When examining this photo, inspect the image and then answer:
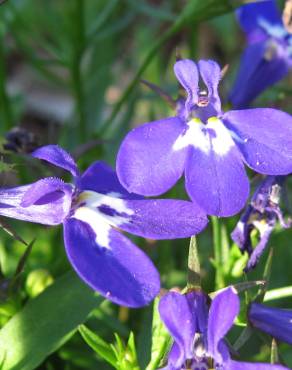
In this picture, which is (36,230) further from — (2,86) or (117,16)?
(117,16)

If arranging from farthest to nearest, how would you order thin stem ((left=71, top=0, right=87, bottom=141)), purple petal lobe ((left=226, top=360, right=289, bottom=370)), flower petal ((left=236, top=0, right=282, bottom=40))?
thin stem ((left=71, top=0, right=87, bottom=141)), flower petal ((left=236, top=0, right=282, bottom=40)), purple petal lobe ((left=226, top=360, right=289, bottom=370))

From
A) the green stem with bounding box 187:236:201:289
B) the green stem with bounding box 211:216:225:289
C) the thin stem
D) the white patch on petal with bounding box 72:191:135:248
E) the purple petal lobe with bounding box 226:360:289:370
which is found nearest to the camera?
the purple petal lobe with bounding box 226:360:289:370

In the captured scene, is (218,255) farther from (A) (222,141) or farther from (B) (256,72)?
(B) (256,72)

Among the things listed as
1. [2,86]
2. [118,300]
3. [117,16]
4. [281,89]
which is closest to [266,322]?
[118,300]

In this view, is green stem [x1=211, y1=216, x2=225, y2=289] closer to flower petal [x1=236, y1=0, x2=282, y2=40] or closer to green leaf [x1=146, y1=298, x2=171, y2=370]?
green leaf [x1=146, y1=298, x2=171, y2=370]

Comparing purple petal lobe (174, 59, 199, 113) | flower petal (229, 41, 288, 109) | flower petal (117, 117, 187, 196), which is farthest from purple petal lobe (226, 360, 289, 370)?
flower petal (229, 41, 288, 109)

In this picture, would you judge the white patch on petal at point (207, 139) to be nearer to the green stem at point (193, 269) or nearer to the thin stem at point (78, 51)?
the green stem at point (193, 269)

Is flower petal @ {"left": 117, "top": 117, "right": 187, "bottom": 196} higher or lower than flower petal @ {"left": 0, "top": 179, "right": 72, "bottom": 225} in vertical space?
higher
